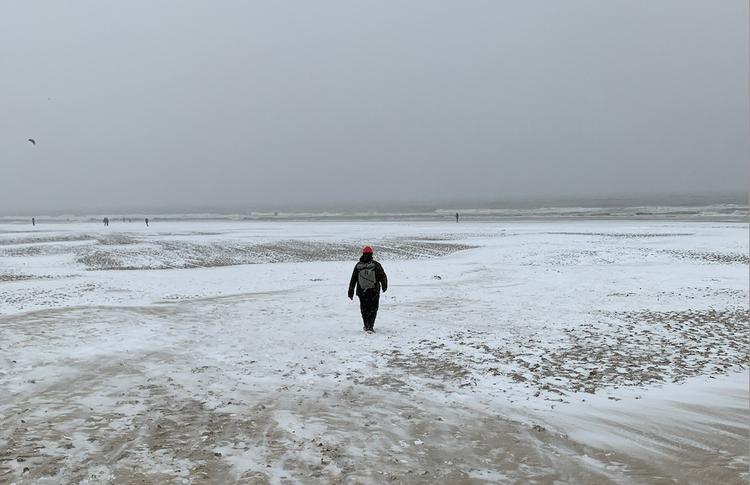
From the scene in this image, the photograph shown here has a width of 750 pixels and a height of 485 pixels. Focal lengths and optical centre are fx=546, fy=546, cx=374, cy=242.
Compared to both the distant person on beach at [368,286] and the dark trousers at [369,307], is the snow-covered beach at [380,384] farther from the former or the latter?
the distant person on beach at [368,286]

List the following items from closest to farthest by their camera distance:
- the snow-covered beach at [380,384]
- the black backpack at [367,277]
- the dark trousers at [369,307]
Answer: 1. the snow-covered beach at [380,384]
2. the dark trousers at [369,307]
3. the black backpack at [367,277]

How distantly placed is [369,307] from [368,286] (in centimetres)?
50

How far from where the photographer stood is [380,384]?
8617 millimetres

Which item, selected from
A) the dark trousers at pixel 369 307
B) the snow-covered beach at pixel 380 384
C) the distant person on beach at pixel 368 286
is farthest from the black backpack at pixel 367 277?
the snow-covered beach at pixel 380 384

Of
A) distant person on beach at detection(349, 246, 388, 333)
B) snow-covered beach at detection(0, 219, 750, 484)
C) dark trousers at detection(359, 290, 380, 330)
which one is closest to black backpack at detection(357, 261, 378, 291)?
distant person on beach at detection(349, 246, 388, 333)

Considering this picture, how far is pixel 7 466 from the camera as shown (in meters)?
5.58

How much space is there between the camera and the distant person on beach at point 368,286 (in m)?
12.2

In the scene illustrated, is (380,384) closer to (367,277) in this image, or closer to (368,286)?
(368,286)

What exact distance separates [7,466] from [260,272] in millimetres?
18047

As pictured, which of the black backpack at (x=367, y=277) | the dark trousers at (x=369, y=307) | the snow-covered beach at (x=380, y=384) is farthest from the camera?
the black backpack at (x=367, y=277)

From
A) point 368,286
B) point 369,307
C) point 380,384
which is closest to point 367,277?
point 368,286

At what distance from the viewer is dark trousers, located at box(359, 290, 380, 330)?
1223cm

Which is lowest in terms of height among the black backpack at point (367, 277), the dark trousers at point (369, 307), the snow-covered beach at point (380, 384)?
the snow-covered beach at point (380, 384)

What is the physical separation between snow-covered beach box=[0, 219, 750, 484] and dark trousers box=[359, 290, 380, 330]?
0.33 meters
